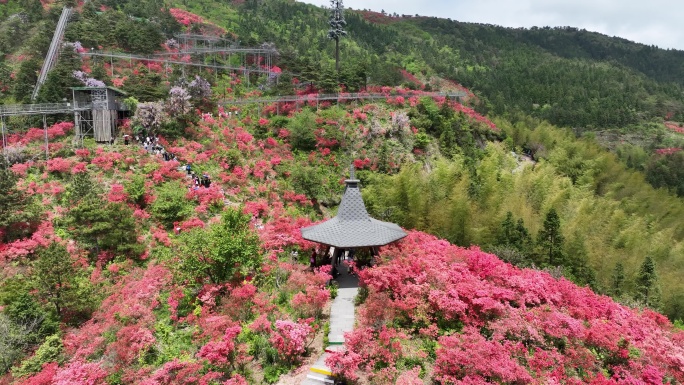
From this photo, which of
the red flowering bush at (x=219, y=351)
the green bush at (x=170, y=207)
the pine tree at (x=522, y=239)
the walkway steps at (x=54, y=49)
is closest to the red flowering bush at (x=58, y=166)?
the green bush at (x=170, y=207)

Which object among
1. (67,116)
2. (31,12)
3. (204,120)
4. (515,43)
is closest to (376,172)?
(204,120)

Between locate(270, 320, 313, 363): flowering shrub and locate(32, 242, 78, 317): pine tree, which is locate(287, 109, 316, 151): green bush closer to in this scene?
locate(32, 242, 78, 317): pine tree

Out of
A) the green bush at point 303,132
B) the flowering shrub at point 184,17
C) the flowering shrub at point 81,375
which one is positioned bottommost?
the flowering shrub at point 81,375

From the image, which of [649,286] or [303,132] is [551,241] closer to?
[649,286]

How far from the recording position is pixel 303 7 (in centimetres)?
8700

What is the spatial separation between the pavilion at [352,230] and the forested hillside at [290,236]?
3.34 ft

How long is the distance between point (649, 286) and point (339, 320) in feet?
48.9

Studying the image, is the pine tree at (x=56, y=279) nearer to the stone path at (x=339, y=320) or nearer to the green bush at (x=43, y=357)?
the green bush at (x=43, y=357)

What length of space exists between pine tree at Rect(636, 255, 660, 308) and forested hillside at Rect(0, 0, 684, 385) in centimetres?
8

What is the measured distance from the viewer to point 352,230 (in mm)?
15703

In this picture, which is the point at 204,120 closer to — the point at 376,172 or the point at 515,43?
the point at 376,172

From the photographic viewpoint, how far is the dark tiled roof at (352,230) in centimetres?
1516

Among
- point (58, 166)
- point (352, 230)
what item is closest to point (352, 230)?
point (352, 230)

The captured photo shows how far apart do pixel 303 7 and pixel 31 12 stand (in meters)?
55.1
